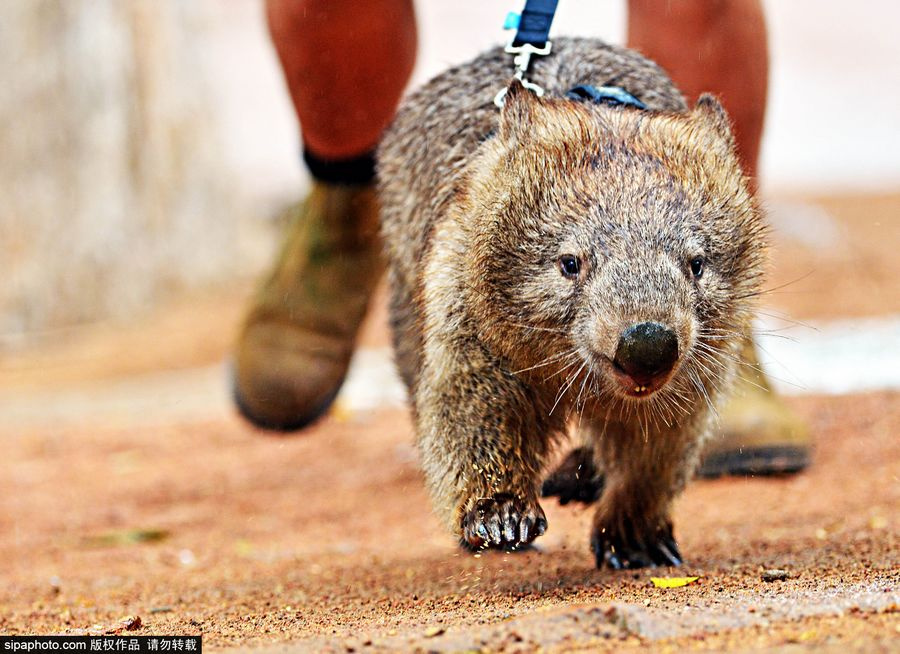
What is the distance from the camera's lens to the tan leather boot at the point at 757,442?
4543 mm

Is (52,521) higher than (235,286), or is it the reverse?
(235,286)

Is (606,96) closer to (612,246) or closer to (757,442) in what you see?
(612,246)

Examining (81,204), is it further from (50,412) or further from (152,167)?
(50,412)

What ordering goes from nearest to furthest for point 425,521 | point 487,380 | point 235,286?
point 487,380 → point 425,521 → point 235,286

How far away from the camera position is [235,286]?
13.0 m

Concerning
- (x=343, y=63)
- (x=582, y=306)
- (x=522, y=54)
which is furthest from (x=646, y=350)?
(x=343, y=63)

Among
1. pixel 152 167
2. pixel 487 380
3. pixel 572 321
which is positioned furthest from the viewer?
pixel 152 167

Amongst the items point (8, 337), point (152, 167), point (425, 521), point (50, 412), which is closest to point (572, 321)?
point (425, 521)

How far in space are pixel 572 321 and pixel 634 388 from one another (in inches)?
9.2

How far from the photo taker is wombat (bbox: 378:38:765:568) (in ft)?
8.61

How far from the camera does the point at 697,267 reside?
2.73 m

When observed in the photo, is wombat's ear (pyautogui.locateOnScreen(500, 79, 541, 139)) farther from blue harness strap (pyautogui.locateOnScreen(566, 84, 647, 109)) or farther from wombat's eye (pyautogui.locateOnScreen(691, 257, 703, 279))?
wombat's eye (pyautogui.locateOnScreen(691, 257, 703, 279))

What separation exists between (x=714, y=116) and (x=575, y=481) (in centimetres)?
112

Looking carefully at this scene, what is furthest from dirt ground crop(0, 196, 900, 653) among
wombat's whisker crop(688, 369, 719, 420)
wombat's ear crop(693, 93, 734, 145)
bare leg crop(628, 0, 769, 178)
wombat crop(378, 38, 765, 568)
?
bare leg crop(628, 0, 769, 178)
